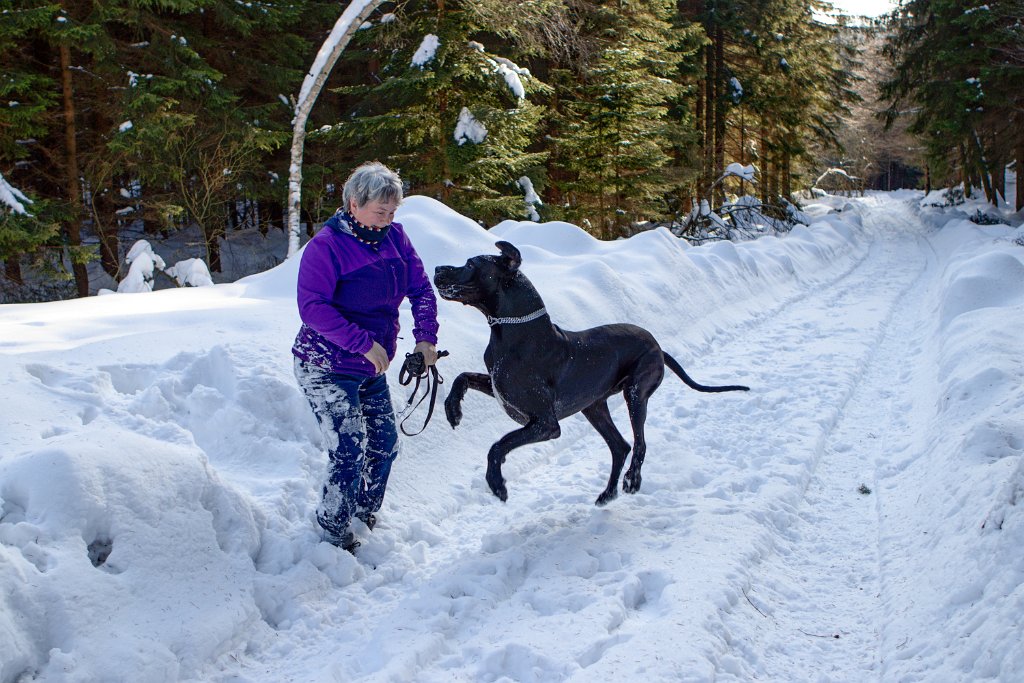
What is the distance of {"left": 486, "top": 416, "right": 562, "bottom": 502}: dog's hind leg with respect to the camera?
4176 millimetres

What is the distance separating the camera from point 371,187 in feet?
12.4

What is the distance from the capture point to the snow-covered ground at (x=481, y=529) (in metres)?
3.13

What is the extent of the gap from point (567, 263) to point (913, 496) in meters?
6.36

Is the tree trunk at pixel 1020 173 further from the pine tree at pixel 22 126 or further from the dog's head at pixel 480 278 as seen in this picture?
the pine tree at pixel 22 126

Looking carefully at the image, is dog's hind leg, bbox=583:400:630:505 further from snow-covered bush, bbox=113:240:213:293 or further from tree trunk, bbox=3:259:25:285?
tree trunk, bbox=3:259:25:285

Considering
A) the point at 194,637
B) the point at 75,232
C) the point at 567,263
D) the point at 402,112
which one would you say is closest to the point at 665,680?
the point at 194,637

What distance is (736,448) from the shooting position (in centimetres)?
576

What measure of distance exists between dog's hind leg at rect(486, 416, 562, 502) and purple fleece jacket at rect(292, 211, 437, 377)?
2.62 ft

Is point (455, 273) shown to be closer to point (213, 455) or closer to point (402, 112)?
point (213, 455)

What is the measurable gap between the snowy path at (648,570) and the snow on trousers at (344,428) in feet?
1.03

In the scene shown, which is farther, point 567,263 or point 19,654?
point 567,263

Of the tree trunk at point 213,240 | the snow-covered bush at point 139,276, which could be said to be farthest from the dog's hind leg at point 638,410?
the tree trunk at point 213,240

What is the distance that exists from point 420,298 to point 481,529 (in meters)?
1.44

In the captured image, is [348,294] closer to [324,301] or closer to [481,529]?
[324,301]
